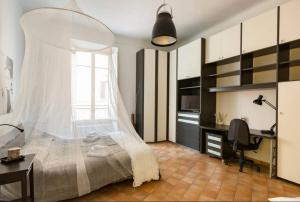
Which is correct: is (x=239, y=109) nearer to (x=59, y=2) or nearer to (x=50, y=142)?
(x=50, y=142)

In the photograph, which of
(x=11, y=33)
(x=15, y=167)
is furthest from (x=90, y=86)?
(x=11, y=33)

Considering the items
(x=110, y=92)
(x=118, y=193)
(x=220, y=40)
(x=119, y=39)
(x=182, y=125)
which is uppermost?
(x=119, y=39)

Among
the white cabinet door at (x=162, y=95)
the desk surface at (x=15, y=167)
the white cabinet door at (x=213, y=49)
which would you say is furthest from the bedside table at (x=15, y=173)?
the white cabinet door at (x=162, y=95)

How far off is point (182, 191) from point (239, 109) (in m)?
2.28

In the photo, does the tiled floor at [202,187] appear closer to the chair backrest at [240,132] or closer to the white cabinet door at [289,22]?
the chair backrest at [240,132]

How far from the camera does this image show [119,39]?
5121 millimetres

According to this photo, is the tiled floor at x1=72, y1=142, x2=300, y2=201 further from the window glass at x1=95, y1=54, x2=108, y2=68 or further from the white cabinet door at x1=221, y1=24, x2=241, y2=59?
the white cabinet door at x1=221, y1=24, x2=241, y2=59

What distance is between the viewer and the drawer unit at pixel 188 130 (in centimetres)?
415

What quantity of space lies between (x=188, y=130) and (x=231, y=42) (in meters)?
2.24

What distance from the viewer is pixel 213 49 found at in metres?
3.84

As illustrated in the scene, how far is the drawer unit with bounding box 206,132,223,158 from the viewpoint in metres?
3.51

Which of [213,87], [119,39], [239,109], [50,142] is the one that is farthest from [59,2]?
[239,109]

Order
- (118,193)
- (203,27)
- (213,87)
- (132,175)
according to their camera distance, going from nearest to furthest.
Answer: (118,193) < (132,175) < (213,87) < (203,27)

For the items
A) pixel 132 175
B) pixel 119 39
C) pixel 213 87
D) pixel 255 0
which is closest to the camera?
pixel 132 175
